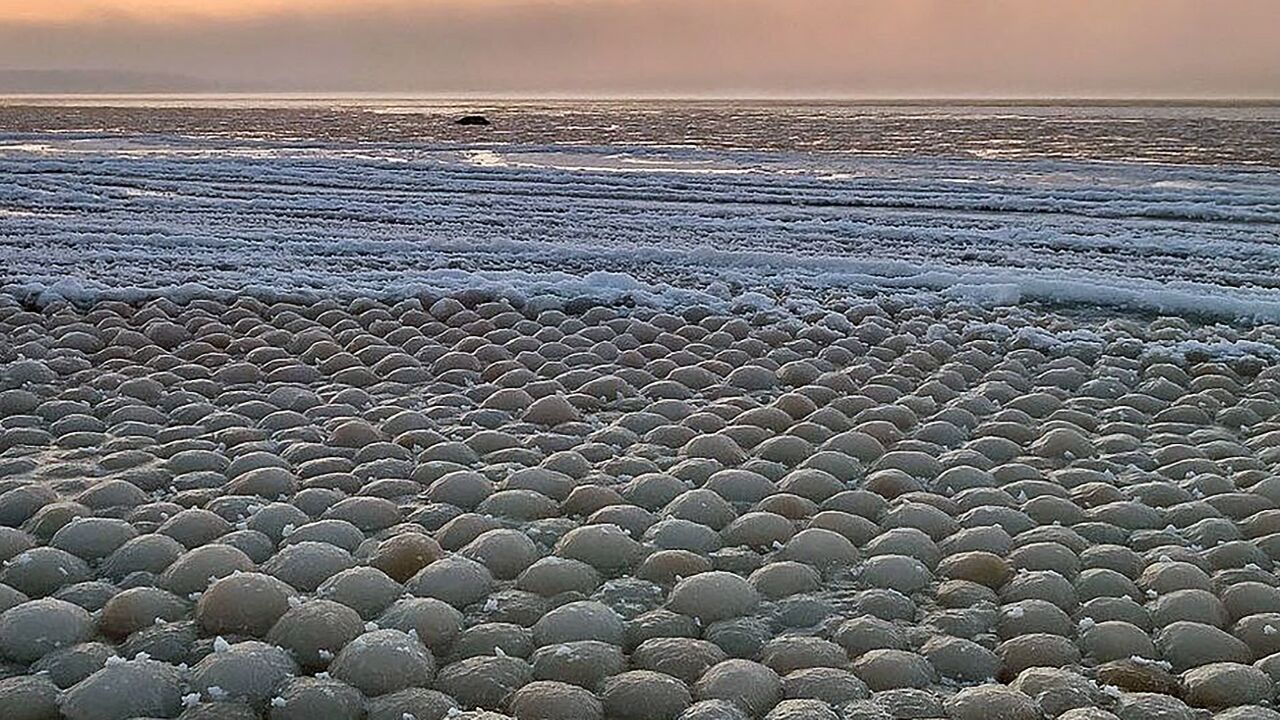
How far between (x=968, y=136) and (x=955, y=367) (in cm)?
2764

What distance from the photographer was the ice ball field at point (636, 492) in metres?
2.68

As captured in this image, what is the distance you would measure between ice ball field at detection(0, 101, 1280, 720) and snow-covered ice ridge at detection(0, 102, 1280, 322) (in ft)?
0.40

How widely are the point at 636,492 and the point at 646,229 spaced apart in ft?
25.2

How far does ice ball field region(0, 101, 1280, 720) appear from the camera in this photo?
2682mm

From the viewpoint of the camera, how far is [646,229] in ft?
37.1

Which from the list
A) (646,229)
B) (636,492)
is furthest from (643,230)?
(636,492)

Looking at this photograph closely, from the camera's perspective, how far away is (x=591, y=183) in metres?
16.3

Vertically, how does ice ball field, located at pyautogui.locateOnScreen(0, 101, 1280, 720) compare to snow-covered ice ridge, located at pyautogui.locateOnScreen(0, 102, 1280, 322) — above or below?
below

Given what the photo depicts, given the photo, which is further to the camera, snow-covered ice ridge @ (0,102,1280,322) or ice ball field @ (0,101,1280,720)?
snow-covered ice ridge @ (0,102,1280,322)

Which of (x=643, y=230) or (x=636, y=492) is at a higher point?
(x=643, y=230)

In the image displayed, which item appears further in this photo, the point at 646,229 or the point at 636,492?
the point at 646,229

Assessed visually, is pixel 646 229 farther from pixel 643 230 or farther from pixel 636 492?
pixel 636 492

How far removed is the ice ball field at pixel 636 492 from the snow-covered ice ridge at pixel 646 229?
12cm

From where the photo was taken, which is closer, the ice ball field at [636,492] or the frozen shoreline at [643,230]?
the ice ball field at [636,492]
